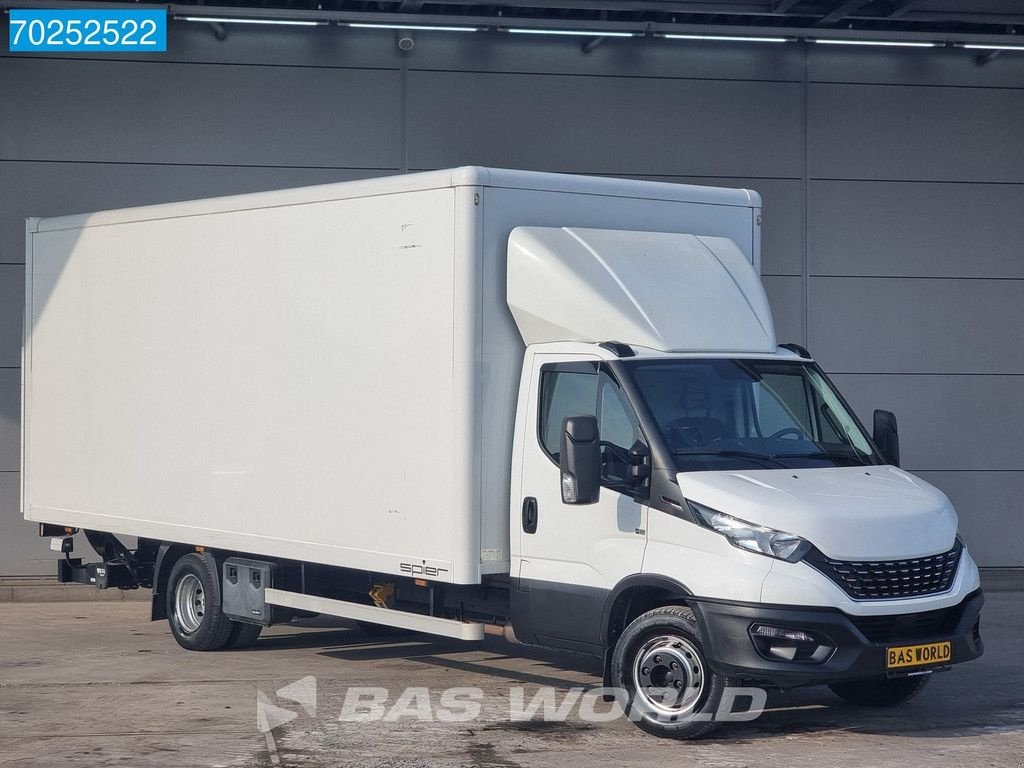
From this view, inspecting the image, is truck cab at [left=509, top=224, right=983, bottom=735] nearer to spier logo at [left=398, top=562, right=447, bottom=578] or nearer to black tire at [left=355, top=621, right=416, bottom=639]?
spier logo at [left=398, top=562, right=447, bottom=578]

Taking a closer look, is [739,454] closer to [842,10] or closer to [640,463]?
[640,463]

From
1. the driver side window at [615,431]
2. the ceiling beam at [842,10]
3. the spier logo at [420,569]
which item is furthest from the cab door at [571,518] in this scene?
the ceiling beam at [842,10]

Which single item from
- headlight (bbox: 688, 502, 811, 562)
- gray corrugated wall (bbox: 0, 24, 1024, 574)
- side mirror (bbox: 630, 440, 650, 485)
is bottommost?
headlight (bbox: 688, 502, 811, 562)

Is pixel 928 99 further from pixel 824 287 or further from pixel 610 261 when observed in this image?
pixel 610 261

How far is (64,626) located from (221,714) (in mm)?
5002

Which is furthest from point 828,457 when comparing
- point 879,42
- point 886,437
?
point 879,42

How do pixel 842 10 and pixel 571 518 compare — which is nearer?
pixel 571 518

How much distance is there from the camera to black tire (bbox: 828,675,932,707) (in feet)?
31.4

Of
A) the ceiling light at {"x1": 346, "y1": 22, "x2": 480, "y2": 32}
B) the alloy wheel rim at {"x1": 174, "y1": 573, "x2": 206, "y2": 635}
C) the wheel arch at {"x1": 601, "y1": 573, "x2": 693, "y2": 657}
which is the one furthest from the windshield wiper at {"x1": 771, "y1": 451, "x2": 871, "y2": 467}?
the ceiling light at {"x1": 346, "y1": 22, "x2": 480, "y2": 32}

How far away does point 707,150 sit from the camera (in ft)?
54.5

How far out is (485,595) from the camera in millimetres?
9609

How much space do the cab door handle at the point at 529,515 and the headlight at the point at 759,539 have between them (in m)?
1.35

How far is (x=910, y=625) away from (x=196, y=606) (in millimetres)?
6217

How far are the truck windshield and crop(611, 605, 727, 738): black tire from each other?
968 mm
